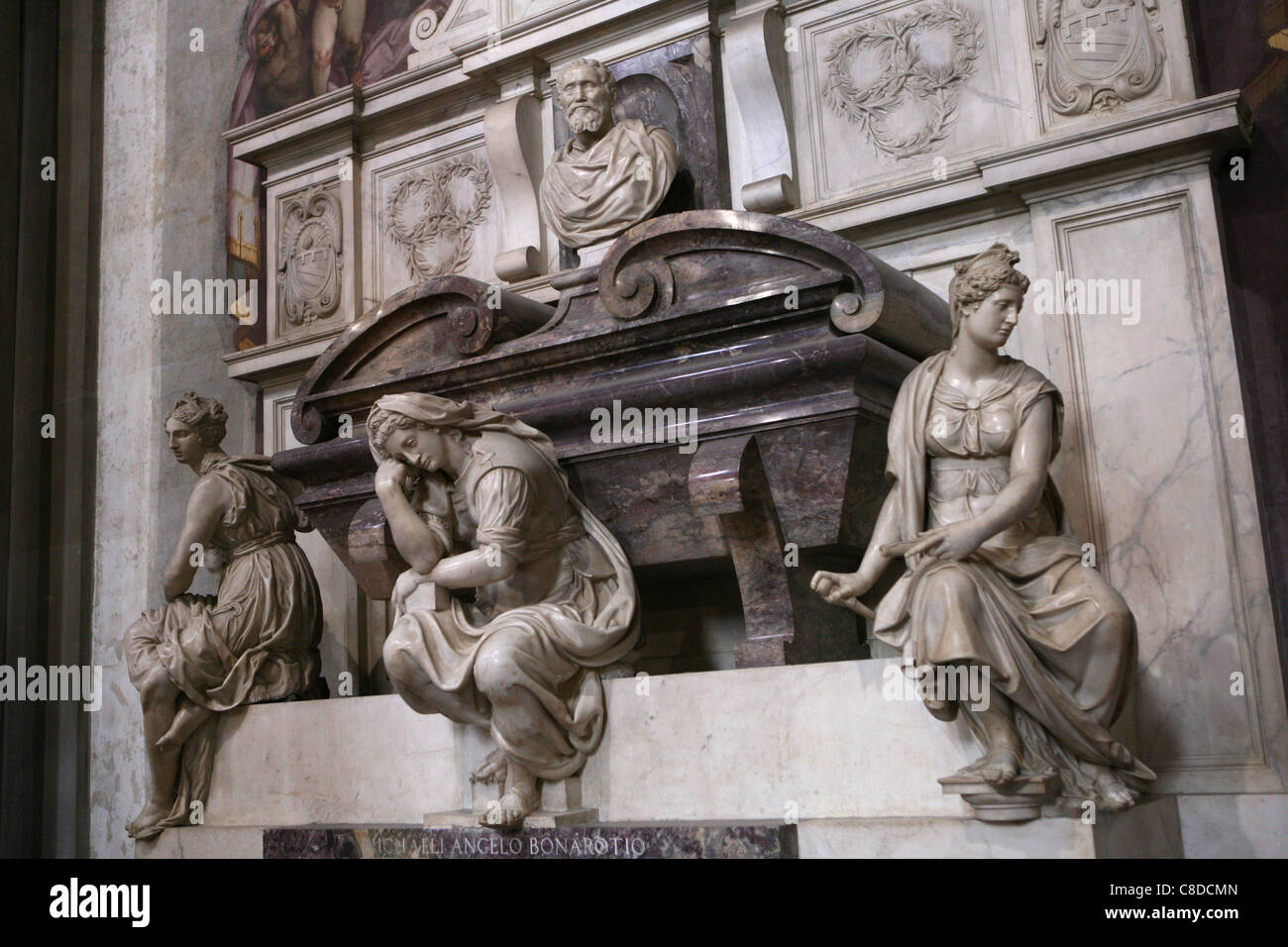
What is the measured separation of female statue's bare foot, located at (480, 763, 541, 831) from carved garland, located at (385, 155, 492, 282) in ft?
11.0

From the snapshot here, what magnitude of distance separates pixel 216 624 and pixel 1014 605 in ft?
10.6

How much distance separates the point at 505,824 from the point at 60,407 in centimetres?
490

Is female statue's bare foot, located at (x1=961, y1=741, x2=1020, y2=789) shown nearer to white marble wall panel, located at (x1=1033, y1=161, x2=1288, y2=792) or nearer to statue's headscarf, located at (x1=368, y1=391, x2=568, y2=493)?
white marble wall panel, located at (x1=1033, y1=161, x2=1288, y2=792)

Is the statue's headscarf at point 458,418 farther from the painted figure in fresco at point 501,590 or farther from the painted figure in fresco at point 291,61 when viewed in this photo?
the painted figure in fresco at point 291,61

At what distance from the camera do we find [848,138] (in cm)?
607

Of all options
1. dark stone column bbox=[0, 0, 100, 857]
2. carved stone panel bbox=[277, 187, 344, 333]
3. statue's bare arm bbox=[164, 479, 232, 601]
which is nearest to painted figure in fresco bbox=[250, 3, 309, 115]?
carved stone panel bbox=[277, 187, 344, 333]

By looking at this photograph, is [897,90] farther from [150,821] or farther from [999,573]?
[150,821]

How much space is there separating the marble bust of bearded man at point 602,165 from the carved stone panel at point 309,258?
1862 millimetres

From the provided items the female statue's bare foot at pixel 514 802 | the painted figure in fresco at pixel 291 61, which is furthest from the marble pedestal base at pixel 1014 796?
the painted figure in fresco at pixel 291 61

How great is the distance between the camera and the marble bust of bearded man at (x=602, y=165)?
5.98 m

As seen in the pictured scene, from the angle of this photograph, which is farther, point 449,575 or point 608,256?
point 608,256

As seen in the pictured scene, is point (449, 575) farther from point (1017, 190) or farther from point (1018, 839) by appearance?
point (1017, 190)

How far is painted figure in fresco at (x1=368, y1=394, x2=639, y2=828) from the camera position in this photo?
445 cm

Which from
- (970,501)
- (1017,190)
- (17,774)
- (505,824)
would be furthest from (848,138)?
(17,774)
